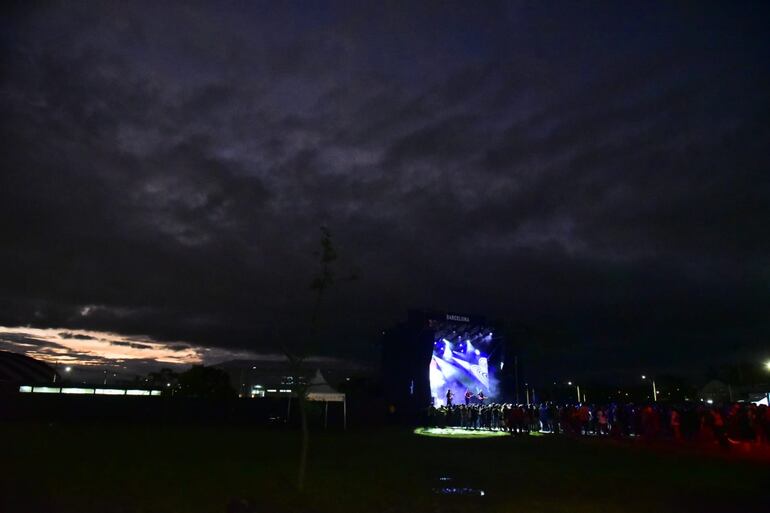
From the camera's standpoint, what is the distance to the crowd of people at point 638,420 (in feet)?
80.8

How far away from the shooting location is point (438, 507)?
10188 mm

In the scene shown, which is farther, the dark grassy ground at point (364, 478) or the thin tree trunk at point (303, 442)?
the dark grassy ground at point (364, 478)

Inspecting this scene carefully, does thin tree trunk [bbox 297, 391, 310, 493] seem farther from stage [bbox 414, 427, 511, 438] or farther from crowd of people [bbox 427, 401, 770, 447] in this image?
crowd of people [bbox 427, 401, 770, 447]

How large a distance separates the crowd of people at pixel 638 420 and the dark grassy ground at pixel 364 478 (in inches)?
253

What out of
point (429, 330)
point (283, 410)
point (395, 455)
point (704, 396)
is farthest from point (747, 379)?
point (395, 455)

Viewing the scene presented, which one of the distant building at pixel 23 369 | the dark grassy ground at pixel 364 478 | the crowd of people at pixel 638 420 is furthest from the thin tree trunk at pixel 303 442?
the distant building at pixel 23 369

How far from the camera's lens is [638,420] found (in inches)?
1134

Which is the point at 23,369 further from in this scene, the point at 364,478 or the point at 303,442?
the point at 303,442

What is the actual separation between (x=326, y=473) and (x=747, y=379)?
378ft

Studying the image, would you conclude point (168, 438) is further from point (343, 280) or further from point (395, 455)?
point (343, 280)

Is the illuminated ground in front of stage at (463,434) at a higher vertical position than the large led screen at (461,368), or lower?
lower

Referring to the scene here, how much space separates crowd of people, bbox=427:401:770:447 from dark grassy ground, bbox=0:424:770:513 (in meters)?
6.44

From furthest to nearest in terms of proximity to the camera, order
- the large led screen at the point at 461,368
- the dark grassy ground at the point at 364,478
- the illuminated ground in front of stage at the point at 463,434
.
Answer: the large led screen at the point at 461,368 < the illuminated ground in front of stage at the point at 463,434 < the dark grassy ground at the point at 364,478

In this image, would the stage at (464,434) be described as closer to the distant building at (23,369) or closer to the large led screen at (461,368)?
the large led screen at (461,368)
